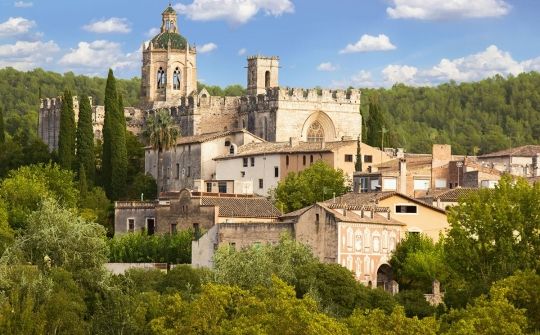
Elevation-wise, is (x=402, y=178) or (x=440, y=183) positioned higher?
(x=402, y=178)

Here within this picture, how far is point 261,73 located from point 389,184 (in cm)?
2707

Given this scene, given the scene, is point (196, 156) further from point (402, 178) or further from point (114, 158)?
point (402, 178)

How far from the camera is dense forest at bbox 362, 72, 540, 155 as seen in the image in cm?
15925

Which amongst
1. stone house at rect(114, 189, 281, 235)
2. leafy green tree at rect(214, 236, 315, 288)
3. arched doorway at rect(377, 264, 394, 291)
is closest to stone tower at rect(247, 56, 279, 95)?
stone house at rect(114, 189, 281, 235)

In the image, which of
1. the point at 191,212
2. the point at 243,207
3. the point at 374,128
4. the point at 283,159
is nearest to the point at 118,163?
the point at 283,159

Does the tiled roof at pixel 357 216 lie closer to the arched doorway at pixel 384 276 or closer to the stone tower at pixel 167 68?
the arched doorway at pixel 384 276

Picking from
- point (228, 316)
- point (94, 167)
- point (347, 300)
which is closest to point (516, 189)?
point (347, 300)

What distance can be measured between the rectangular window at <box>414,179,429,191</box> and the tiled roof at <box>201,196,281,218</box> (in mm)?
11059

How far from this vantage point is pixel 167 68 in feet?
405

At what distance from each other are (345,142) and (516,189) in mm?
26674

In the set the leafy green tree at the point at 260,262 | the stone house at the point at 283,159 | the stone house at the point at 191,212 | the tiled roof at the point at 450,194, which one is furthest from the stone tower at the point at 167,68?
the leafy green tree at the point at 260,262

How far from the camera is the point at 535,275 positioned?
6431cm

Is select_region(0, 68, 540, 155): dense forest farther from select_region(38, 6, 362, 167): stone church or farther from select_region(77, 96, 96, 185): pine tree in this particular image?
select_region(77, 96, 96, 185): pine tree

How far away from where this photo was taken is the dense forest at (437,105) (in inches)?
6235
